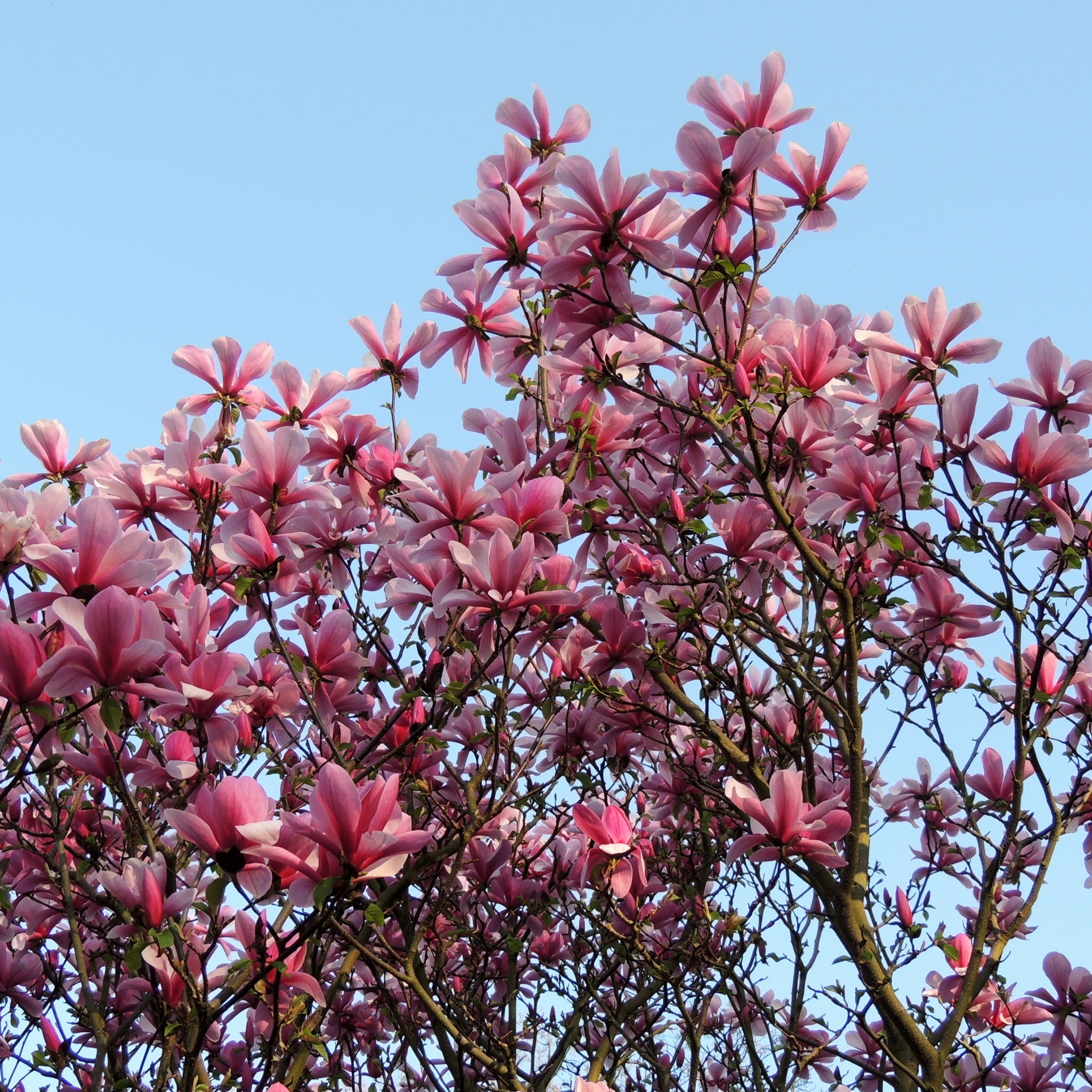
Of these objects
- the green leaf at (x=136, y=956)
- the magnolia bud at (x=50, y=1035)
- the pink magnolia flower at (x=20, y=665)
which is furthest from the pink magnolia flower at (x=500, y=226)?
the magnolia bud at (x=50, y=1035)

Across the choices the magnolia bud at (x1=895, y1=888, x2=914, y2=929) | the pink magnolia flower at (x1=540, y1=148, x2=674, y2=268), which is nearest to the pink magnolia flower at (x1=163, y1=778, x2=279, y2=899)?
the pink magnolia flower at (x1=540, y1=148, x2=674, y2=268)

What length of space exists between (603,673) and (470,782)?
0.54 m

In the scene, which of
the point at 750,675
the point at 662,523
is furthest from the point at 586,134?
the point at 750,675

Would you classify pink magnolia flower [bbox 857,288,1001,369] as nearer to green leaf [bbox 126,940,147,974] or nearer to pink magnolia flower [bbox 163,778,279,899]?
pink magnolia flower [bbox 163,778,279,899]

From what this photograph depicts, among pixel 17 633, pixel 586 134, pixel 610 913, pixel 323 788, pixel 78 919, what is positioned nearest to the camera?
pixel 323 788

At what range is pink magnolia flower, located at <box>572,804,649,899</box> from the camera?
266 cm

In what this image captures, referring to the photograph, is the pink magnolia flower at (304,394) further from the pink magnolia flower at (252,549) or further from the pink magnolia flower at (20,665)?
the pink magnolia flower at (20,665)

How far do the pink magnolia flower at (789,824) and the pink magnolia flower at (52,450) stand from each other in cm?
235

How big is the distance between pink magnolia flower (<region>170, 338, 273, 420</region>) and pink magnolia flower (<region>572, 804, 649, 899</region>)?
1738 millimetres

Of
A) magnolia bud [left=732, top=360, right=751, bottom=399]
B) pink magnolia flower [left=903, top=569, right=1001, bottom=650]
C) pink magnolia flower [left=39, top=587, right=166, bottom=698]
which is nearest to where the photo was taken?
pink magnolia flower [left=39, top=587, right=166, bottom=698]

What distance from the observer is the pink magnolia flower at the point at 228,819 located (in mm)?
1898

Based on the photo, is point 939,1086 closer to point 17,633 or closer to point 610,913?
point 610,913

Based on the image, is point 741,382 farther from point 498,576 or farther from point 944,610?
point 944,610

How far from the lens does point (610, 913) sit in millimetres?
4176
